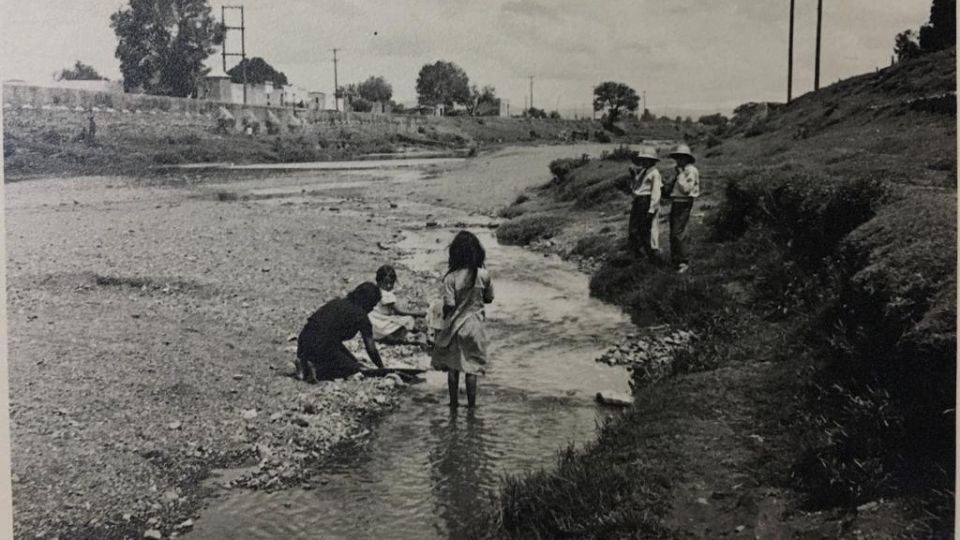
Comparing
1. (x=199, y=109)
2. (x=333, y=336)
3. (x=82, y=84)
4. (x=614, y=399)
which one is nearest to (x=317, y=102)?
(x=199, y=109)

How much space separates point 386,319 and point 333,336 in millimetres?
1191

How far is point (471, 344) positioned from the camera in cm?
585

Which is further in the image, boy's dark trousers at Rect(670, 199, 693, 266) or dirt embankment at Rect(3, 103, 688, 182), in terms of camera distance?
dirt embankment at Rect(3, 103, 688, 182)

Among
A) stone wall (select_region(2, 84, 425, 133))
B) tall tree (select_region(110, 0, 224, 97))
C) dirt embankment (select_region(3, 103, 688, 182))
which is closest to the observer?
tall tree (select_region(110, 0, 224, 97))

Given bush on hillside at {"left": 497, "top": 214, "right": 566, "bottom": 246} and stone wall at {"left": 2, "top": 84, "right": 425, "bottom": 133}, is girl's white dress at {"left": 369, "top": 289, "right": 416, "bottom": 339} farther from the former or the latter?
bush on hillside at {"left": 497, "top": 214, "right": 566, "bottom": 246}

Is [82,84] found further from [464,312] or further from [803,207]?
[803,207]

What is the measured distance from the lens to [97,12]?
231 inches

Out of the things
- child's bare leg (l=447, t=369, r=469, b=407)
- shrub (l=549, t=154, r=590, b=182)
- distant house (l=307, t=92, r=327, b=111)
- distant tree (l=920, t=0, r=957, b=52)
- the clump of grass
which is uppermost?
distant house (l=307, t=92, r=327, b=111)

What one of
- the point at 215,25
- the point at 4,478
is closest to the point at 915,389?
the point at 4,478

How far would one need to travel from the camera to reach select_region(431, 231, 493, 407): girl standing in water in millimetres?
5738

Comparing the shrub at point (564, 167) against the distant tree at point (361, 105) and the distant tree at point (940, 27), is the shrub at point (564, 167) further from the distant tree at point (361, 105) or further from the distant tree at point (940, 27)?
the distant tree at point (361, 105)

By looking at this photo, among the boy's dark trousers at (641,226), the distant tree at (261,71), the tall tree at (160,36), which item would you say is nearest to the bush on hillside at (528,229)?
the boy's dark trousers at (641,226)

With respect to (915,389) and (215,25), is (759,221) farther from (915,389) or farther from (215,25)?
(215,25)

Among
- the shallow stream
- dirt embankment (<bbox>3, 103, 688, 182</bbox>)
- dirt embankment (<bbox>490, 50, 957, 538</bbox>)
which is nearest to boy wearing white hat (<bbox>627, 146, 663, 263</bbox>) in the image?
dirt embankment (<bbox>490, 50, 957, 538</bbox>)
